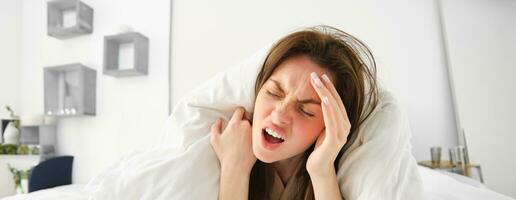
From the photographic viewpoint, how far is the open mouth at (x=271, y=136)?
2.29ft

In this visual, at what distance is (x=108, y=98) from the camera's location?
8.66 ft

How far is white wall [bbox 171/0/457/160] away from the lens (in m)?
1.93

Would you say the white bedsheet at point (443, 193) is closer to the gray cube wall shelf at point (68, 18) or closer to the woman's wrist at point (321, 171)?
the woman's wrist at point (321, 171)

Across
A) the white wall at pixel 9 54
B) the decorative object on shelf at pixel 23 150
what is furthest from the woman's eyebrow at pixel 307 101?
the white wall at pixel 9 54

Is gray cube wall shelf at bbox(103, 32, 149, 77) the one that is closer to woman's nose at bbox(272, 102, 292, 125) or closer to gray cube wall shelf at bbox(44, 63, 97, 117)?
gray cube wall shelf at bbox(44, 63, 97, 117)

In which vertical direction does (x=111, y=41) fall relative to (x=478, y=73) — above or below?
above

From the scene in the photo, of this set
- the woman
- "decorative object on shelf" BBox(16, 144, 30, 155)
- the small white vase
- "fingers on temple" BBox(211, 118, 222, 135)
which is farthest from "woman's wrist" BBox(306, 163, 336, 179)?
the small white vase

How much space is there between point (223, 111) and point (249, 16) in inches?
63.7

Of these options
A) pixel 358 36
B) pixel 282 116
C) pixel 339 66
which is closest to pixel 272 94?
pixel 282 116

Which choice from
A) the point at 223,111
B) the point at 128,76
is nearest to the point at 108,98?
the point at 128,76

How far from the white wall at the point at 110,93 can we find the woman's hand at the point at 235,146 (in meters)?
1.76

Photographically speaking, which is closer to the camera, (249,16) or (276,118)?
(276,118)

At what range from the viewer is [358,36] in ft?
6.93

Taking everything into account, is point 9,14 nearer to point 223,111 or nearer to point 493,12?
point 223,111
